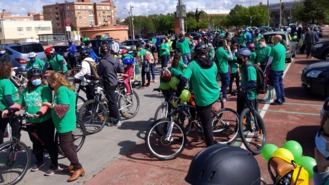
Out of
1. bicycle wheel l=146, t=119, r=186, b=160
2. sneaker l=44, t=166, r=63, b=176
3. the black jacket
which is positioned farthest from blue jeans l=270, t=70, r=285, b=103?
sneaker l=44, t=166, r=63, b=176

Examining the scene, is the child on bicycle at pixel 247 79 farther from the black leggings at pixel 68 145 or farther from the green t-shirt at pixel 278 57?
the black leggings at pixel 68 145

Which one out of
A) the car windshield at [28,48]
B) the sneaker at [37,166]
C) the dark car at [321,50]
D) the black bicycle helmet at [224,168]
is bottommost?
the sneaker at [37,166]

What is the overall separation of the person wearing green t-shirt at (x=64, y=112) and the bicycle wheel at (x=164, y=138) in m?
1.29

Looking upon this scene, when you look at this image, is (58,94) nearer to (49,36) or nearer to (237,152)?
(237,152)

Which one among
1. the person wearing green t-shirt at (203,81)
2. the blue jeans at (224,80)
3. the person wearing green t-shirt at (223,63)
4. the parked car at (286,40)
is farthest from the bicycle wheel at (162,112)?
the parked car at (286,40)

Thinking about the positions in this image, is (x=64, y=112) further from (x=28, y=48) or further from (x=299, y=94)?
(x=28, y=48)

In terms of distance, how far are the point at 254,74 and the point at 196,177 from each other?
5.18 m

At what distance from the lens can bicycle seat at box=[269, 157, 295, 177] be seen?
2918 millimetres

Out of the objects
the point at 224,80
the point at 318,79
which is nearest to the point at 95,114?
the point at 224,80

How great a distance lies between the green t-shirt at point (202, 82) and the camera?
19.8 feet

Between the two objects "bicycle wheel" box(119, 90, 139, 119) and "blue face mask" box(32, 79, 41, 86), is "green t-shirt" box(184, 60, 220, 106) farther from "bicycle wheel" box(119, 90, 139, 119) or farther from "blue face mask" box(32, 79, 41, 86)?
"bicycle wheel" box(119, 90, 139, 119)

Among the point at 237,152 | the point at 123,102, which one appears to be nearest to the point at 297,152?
the point at 237,152

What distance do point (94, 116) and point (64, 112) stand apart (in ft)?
9.44

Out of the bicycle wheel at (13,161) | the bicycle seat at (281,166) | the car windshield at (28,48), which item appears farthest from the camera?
the car windshield at (28,48)
